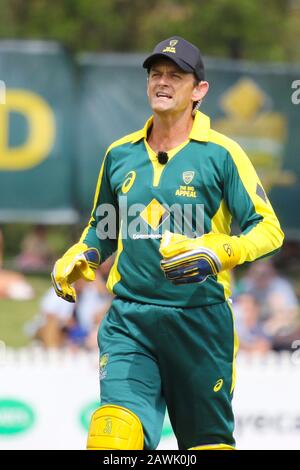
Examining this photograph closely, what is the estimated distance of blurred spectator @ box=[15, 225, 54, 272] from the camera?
39.3ft

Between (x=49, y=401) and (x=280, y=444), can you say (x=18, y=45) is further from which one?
(x=280, y=444)

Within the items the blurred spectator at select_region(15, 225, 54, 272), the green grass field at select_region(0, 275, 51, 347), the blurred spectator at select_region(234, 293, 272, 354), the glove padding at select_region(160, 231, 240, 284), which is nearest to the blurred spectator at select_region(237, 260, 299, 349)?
the blurred spectator at select_region(234, 293, 272, 354)

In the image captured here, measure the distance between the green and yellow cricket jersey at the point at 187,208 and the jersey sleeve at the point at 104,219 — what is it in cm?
18

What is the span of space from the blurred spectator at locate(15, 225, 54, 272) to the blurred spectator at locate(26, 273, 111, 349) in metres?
2.00

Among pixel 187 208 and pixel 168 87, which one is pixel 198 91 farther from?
pixel 187 208

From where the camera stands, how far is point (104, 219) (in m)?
5.24

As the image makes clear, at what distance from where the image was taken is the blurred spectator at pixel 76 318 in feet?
31.9

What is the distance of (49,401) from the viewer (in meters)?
8.26

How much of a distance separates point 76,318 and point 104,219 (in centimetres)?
468

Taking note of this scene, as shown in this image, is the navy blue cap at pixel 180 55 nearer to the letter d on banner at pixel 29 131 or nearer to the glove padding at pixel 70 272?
the glove padding at pixel 70 272

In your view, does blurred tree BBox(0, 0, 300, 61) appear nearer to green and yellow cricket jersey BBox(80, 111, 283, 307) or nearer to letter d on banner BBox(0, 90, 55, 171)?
letter d on banner BBox(0, 90, 55, 171)

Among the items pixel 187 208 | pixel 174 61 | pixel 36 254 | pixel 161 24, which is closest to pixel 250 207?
pixel 187 208
